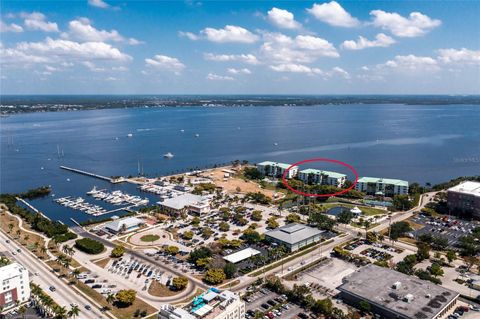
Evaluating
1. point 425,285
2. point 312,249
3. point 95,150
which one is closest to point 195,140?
point 95,150

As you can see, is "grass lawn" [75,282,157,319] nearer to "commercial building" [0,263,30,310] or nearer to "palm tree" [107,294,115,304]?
"palm tree" [107,294,115,304]

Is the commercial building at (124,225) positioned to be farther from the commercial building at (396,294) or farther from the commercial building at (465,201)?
the commercial building at (465,201)

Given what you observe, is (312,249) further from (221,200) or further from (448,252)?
(221,200)

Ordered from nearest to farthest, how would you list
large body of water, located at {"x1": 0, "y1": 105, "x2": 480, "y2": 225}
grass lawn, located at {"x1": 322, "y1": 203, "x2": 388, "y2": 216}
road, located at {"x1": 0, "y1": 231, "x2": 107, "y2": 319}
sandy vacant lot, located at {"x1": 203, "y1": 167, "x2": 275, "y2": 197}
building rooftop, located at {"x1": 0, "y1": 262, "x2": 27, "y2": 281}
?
road, located at {"x1": 0, "y1": 231, "x2": 107, "y2": 319} → building rooftop, located at {"x1": 0, "y1": 262, "x2": 27, "y2": 281} → grass lawn, located at {"x1": 322, "y1": 203, "x2": 388, "y2": 216} → sandy vacant lot, located at {"x1": 203, "y1": 167, "x2": 275, "y2": 197} → large body of water, located at {"x1": 0, "y1": 105, "x2": 480, "y2": 225}

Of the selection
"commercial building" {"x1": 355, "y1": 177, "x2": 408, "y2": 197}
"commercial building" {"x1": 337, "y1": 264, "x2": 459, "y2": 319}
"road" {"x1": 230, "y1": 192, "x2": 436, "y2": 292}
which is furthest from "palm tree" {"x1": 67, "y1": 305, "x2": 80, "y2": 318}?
"commercial building" {"x1": 355, "y1": 177, "x2": 408, "y2": 197}

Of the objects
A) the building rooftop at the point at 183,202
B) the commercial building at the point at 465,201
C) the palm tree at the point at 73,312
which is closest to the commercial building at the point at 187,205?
the building rooftop at the point at 183,202

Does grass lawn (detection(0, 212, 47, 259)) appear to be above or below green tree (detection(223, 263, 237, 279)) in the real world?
below

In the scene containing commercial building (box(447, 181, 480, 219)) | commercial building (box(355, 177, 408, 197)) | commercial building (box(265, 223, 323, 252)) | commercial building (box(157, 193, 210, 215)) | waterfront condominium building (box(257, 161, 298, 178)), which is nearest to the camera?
commercial building (box(265, 223, 323, 252))
